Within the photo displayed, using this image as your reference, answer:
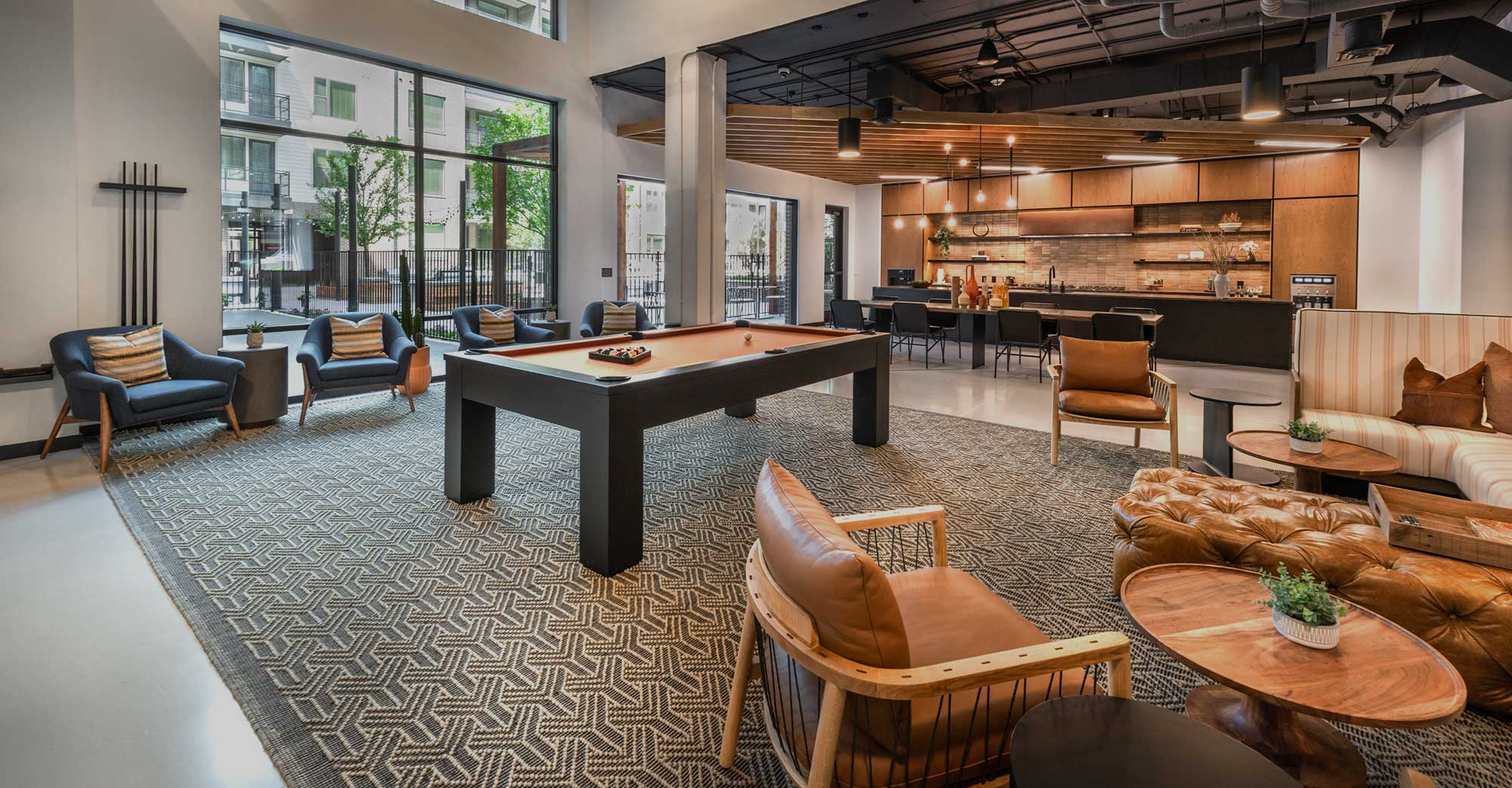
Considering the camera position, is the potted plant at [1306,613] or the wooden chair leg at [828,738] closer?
the wooden chair leg at [828,738]

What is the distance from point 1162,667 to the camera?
8.36 feet

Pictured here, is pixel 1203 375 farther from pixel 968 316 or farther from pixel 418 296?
pixel 418 296

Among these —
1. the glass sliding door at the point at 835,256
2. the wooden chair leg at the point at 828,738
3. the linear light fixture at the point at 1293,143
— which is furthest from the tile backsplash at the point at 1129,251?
the wooden chair leg at the point at 828,738

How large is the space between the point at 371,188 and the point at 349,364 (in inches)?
95.7

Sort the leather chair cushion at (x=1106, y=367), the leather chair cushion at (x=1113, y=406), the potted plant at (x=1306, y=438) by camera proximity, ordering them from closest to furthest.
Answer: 1. the potted plant at (x=1306, y=438)
2. the leather chair cushion at (x=1113, y=406)
3. the leather chair cushion at (x=1106, y=367)

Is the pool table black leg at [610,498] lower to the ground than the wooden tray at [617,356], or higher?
lower

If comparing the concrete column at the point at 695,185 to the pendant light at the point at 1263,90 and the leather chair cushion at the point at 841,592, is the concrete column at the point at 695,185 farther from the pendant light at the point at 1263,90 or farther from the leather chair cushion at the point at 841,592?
the leather chair cushion at the point at 841,592

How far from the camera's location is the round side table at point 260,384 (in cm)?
600

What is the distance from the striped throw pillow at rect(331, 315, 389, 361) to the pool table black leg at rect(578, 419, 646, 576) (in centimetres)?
443

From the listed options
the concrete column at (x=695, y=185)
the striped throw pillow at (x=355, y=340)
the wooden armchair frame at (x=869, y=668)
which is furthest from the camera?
the concrete column at (x=695, y=185)

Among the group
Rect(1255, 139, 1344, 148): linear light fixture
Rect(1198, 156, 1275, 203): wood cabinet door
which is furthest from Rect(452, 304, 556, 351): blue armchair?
Rect(1198, 156, 1275, 203): wood cabinet door

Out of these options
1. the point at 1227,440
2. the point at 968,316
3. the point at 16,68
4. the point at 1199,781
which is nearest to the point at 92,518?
the point at 16,68

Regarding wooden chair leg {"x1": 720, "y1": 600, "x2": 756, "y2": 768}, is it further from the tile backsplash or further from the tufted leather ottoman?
the tile backsplash

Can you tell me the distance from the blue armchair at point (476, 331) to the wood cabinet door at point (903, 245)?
858 cm
